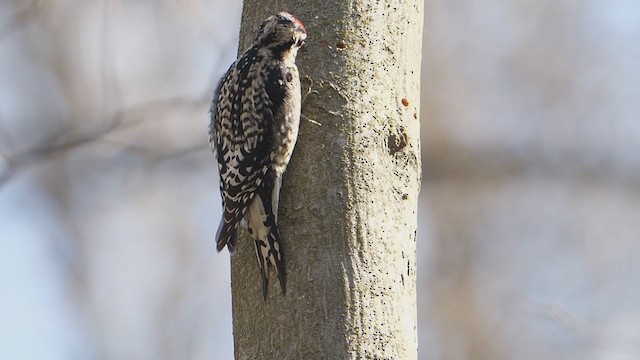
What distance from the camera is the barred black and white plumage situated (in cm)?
356

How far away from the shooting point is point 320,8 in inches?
146

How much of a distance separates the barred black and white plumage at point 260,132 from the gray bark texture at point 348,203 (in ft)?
0.16

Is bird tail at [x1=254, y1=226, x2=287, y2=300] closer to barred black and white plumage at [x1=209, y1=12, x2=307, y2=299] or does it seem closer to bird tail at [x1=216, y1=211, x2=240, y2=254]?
barred black and white plumage at [x1=209, y1=12, x2=307, y2=299]

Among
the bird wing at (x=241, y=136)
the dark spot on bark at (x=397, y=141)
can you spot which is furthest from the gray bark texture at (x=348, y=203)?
Answer: the bird wing at (x=241, y=136)

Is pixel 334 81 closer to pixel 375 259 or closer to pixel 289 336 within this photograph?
pixel 375 259

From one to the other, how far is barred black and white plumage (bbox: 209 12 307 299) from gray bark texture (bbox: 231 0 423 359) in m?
0.05

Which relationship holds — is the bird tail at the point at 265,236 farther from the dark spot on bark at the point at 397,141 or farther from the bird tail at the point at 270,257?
the dark spot on bark at the point at 397,141

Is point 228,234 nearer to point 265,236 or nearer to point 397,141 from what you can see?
point 265,236

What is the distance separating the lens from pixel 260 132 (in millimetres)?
3975

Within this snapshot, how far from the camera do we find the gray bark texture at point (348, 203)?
10.7 ft

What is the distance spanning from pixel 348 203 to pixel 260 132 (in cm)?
72
